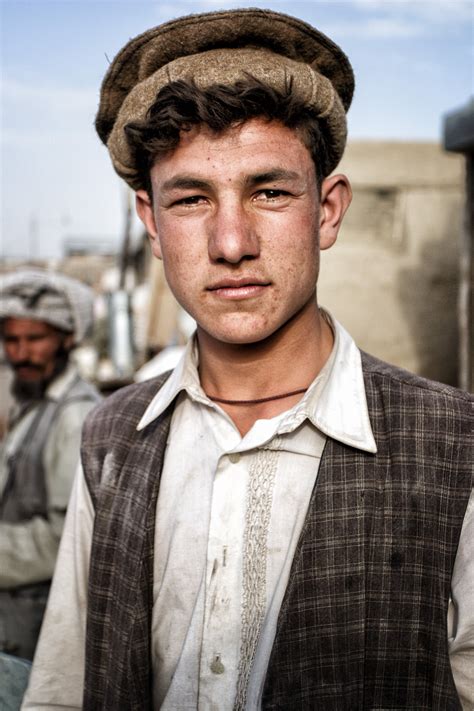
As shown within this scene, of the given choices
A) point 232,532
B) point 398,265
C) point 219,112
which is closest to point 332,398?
point 232,532

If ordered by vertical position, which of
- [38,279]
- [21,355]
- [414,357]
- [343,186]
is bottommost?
[414,357]

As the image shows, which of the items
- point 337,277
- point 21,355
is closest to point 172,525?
point 21,355

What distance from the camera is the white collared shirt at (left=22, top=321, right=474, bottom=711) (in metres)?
1.57

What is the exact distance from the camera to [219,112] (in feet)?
5.19

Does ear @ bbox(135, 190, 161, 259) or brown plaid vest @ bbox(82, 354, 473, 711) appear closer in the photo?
brown plaid vest @ bbox(82, 354, 473, 711)

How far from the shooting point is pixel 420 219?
6.20 metres

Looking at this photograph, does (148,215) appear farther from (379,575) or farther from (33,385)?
(33,385)

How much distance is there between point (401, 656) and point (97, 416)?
3.14 ft

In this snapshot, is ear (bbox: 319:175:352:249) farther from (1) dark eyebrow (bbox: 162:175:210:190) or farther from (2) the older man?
(2) the older man

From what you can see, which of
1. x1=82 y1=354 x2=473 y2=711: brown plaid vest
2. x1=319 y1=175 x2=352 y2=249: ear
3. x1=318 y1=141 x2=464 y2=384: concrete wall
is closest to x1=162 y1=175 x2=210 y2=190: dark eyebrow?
x1=319 y1=175 x2=352 y2=249: ear

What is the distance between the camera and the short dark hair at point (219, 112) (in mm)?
1581

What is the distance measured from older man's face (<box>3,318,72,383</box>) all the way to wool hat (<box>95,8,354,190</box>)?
2196mm

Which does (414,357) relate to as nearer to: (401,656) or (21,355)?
(21,355)

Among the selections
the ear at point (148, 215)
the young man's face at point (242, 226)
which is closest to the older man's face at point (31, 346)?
the ear at point (148, 215)
